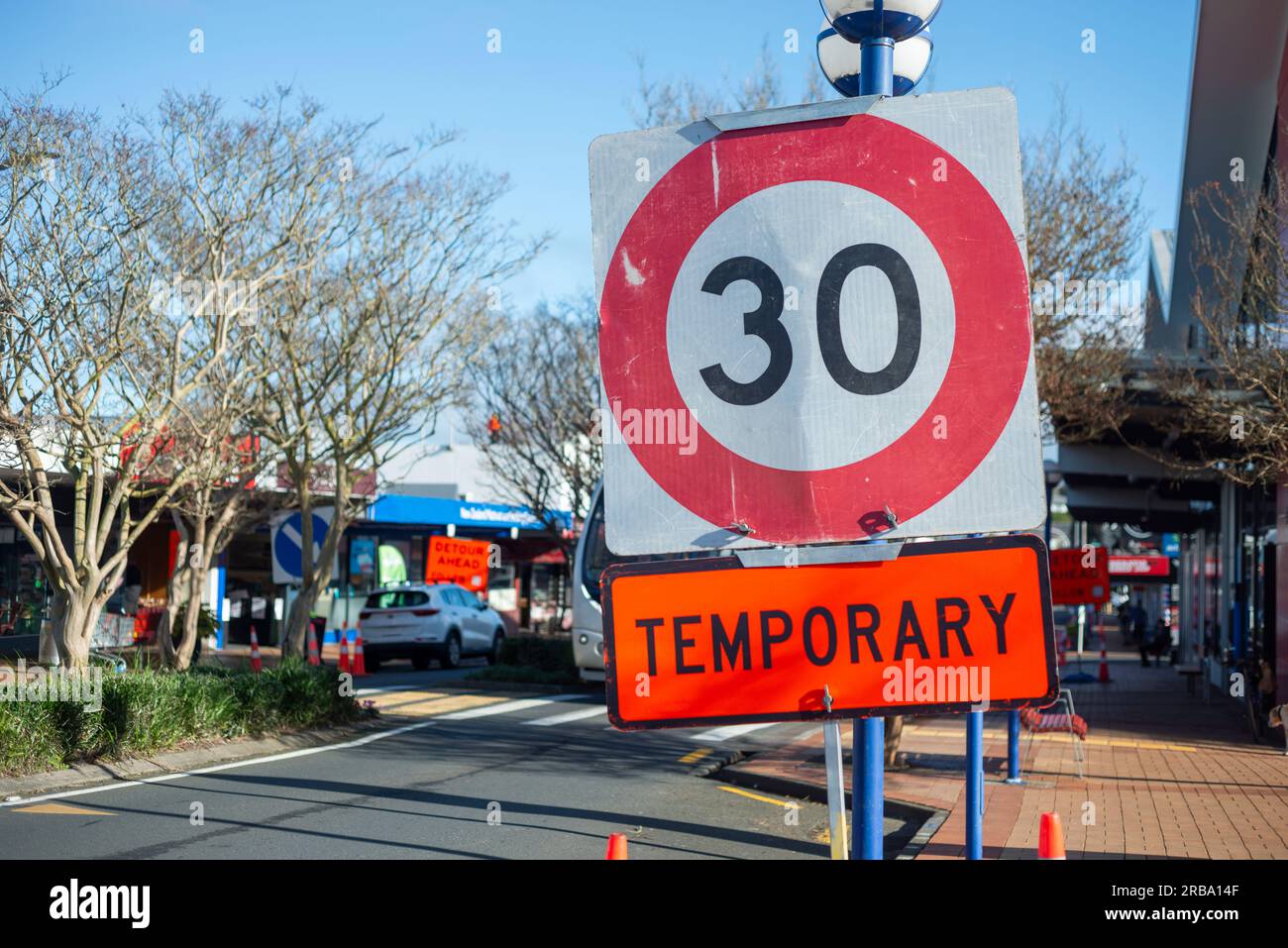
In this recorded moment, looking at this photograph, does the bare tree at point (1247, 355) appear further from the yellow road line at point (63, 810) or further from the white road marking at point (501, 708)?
the yellow road line at point (63, 810)

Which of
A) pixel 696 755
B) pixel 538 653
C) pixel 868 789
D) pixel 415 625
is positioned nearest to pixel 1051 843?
pixel 868 789

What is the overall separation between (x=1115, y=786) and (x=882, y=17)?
32.9 feet

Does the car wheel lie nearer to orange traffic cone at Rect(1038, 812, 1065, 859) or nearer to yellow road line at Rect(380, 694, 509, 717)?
yellow road line at Rect(380, 694, 509, 717)

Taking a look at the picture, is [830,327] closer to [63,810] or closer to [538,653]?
[63,810]

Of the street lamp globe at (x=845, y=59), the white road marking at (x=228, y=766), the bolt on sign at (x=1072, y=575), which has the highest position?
the street lamp globe at (x=845, y=59)

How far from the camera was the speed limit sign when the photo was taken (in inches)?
96.5

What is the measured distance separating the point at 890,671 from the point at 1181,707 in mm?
21021

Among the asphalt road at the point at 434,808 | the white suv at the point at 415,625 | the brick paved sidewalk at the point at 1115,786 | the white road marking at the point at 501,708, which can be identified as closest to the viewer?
the asphalt road at the point at 434,808

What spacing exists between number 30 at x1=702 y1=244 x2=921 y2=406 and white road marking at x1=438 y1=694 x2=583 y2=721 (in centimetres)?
1466

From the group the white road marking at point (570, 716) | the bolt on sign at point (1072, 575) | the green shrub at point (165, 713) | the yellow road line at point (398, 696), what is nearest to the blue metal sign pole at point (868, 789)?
the green shrub at point (165, 713)

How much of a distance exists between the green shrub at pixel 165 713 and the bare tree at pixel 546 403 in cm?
1158

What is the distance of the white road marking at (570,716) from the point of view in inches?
652
